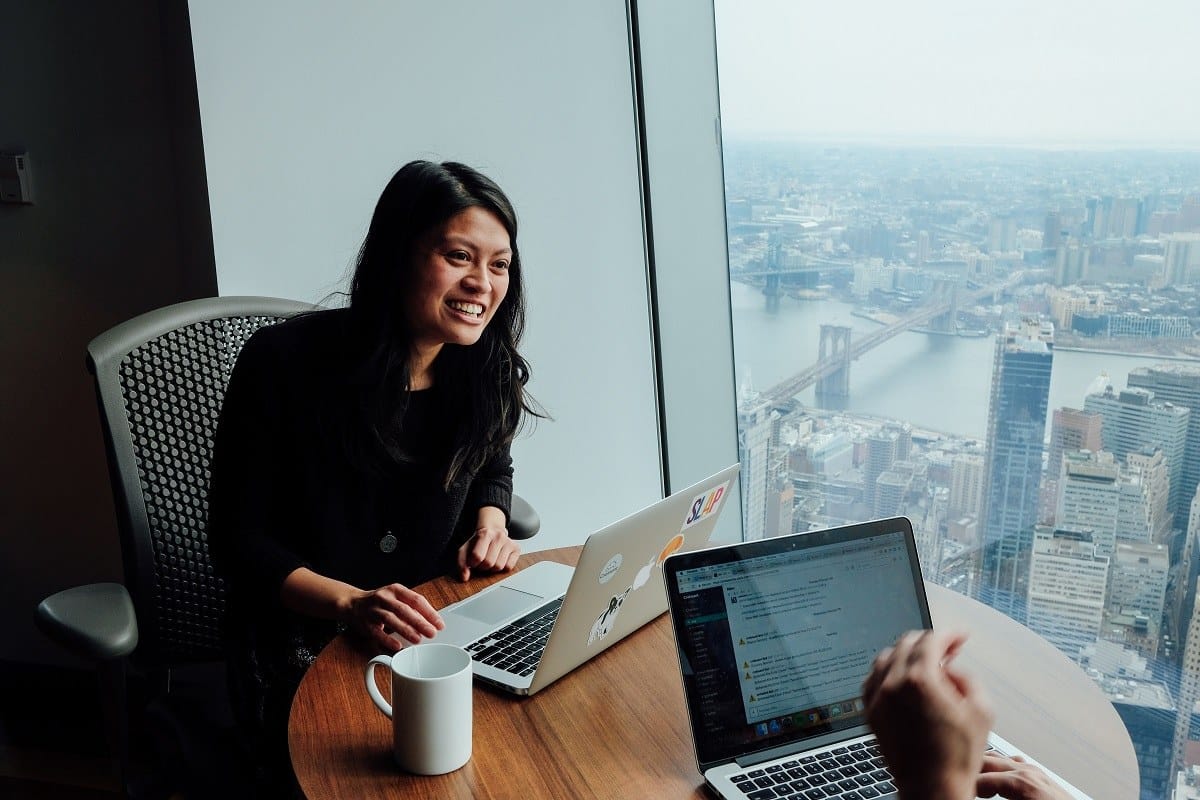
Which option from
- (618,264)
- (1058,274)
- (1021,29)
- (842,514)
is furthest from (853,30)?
(842,514)

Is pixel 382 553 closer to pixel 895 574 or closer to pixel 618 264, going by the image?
pixel 895 574

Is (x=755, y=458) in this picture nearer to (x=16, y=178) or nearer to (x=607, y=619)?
(x=607, y=619)

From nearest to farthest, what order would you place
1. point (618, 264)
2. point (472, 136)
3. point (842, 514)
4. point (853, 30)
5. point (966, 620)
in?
point (966, 620), point (853, 30), point (842, 514), point (472, 136), point (618, 264)

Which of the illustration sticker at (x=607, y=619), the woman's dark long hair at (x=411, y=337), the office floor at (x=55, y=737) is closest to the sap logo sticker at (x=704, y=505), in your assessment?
the illustration sticker at (x=607, y=619)

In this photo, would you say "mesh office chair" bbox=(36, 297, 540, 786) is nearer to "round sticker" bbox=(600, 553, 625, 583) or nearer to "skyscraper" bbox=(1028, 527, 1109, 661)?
"round sticker" bbox=(600, 553, 625, 583)

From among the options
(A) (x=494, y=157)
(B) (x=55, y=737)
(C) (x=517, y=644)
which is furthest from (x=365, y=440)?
(B) (x=55, y=737)

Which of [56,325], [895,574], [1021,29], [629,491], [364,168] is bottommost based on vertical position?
[629,491]

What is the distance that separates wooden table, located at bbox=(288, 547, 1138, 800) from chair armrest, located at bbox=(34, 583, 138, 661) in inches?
11.9

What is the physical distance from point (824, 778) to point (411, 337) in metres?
0.98

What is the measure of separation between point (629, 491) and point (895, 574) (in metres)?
1.56

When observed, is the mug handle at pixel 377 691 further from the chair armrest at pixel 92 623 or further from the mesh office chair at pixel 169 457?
the mesh office chair at pixel 169 457

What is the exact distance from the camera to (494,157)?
7.68 feet

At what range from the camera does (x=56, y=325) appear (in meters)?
2.34

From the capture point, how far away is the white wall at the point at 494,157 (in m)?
2.07
